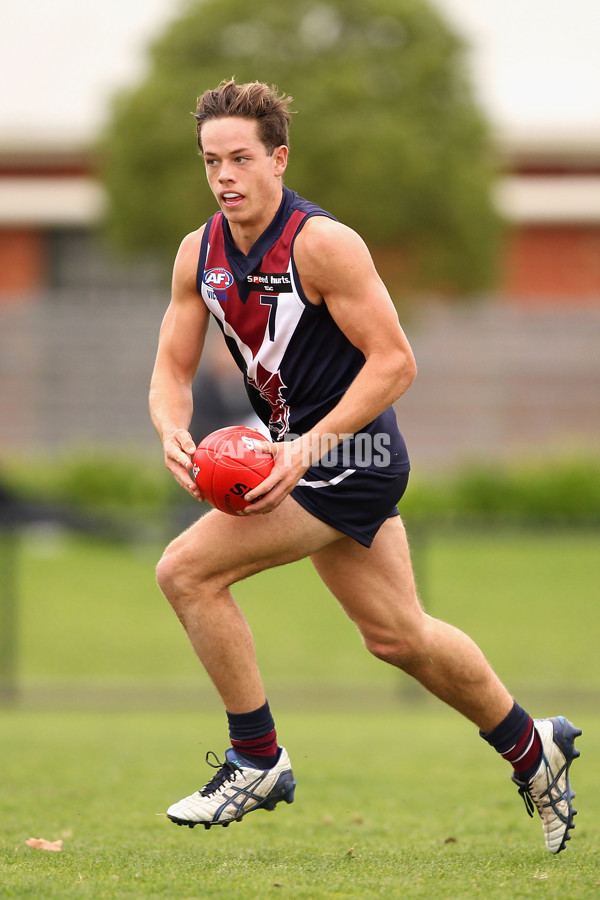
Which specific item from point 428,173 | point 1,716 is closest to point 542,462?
point 428,173

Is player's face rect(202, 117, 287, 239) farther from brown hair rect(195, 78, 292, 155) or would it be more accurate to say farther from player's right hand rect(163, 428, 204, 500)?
player's right hand rect(163, 428, 204, 500)

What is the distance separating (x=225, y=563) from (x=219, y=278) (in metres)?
1.05

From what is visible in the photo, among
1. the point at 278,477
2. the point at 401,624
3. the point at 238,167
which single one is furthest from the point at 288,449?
the point at 238,167

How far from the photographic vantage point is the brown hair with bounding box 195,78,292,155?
4.73m

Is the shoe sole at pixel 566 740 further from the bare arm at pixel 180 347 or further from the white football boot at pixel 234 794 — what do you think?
the bare arm at pixel 180 347

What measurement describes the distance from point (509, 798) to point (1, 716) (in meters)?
5.44

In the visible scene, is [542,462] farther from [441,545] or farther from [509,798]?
[509,798]

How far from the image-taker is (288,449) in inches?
183

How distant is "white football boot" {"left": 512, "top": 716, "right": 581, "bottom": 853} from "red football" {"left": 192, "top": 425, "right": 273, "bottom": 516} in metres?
1.56

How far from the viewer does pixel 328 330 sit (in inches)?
191

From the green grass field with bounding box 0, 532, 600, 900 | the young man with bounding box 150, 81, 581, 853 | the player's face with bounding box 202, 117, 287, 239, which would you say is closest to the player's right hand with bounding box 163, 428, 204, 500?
the young man with bounding box 150, 81, 581, 853

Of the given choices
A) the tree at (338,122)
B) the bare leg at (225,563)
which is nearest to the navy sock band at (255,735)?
the bare leg at (225,563)

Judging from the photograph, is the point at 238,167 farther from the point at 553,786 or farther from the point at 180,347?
the point at 553,786

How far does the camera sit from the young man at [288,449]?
4707mm
